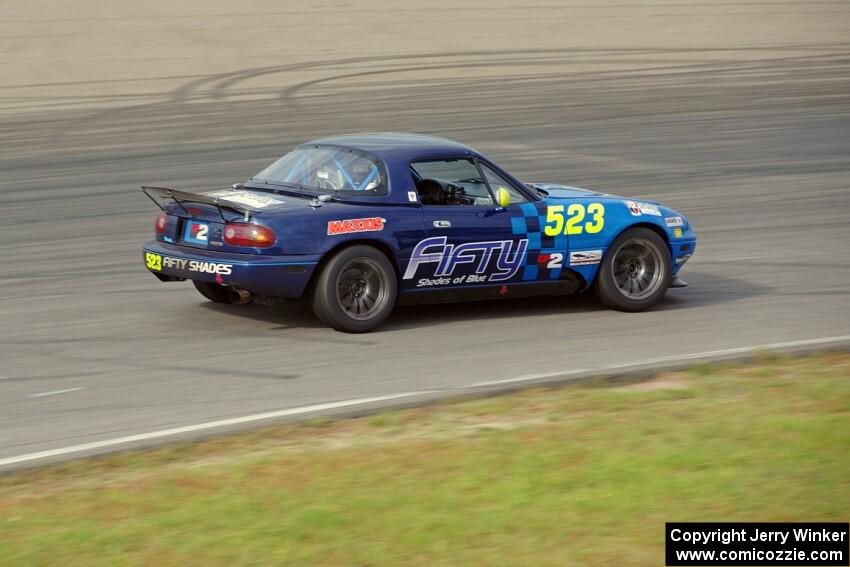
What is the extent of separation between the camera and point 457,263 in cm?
934

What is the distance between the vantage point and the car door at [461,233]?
923 centimetres

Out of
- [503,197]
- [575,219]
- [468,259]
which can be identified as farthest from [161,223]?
[575,219]

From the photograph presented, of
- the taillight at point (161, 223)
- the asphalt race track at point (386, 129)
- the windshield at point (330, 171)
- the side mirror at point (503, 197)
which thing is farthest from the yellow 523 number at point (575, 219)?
the taillight at point (161, 223)

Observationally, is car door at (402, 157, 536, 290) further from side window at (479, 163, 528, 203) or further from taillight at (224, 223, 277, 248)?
taillight at (224, 223, 277, 248)

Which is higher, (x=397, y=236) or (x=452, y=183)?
(x=452, y=183)

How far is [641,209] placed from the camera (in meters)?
10.1

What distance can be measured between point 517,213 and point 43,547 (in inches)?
208

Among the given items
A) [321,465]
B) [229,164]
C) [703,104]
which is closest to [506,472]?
[321,465]

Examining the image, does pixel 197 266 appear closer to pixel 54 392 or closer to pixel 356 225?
pixel 356 225

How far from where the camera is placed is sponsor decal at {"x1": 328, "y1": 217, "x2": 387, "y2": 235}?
28.8 feet

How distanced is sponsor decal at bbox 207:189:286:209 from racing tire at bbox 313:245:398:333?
63 cm

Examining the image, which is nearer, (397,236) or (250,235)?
(250,235)

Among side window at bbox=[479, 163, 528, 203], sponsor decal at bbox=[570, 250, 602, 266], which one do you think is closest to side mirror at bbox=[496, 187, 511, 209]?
side window at bbox=[479, 163, 528, 203]

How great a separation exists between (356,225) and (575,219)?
188 centimetres
